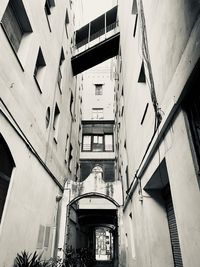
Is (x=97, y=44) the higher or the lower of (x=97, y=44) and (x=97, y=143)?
the higher

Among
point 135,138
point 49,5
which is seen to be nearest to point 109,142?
point 135,138

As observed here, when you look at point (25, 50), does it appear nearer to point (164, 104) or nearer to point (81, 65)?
point (164, 104)

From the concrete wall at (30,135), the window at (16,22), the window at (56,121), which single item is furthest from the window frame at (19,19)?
the window at (56,121)

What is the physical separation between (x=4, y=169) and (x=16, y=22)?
4630 millimetres

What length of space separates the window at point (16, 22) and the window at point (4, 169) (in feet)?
9.55

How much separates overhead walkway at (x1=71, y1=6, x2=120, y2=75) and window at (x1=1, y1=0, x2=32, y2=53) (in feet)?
24.5

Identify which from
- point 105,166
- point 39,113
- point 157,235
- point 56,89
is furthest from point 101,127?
point 157,235

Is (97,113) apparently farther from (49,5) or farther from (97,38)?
(49,5)

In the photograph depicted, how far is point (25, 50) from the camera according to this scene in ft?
20.7

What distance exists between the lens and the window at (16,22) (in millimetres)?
5587

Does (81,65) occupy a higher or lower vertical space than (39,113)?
higher

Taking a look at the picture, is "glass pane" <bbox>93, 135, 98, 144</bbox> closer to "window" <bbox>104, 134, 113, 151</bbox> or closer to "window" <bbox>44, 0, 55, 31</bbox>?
"window" <bbox>104, 134, 113, 151</bbox>

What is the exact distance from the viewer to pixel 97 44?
13.6m

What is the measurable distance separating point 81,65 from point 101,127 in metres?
7.13
